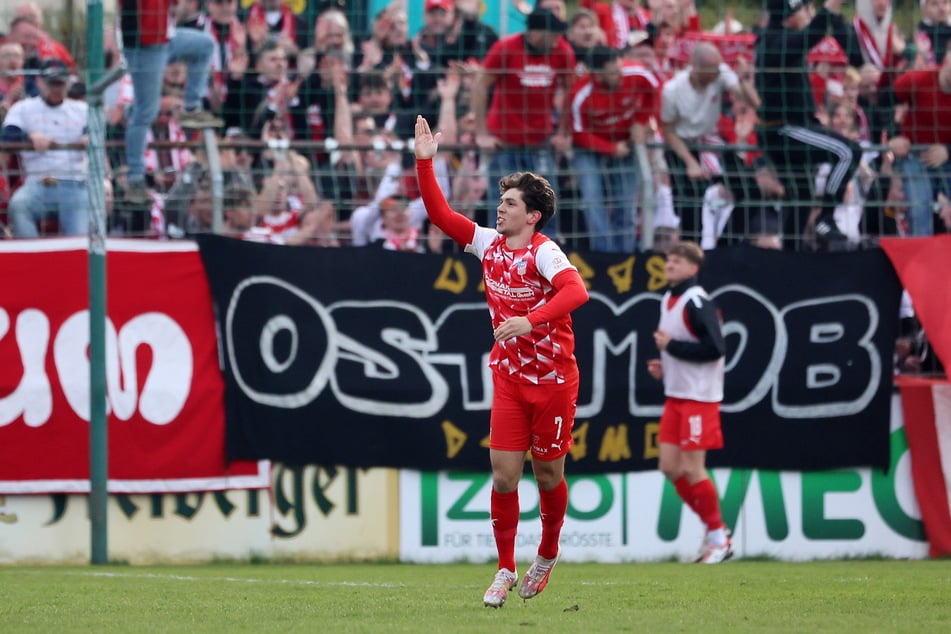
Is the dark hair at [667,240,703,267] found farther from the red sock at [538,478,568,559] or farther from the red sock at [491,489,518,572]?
the red sock at [491,489,518,572]

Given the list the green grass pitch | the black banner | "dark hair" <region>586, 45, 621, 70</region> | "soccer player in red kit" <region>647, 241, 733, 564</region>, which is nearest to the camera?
the green grass pitch

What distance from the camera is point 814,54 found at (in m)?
13.1

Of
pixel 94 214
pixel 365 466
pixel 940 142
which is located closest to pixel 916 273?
pixel 940 142

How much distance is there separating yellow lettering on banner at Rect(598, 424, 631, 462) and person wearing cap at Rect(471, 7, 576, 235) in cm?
240

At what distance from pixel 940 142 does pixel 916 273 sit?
1371 mm

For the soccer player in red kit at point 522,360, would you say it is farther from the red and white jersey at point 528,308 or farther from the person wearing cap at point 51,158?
the person wearing cap at point 51,158

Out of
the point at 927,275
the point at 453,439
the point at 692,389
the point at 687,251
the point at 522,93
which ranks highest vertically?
the point at 522,93

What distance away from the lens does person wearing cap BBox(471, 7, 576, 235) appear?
12500mm

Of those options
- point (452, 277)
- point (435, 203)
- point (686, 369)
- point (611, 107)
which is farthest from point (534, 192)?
point (611, 107)

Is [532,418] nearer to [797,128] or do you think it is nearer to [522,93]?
[522,93]

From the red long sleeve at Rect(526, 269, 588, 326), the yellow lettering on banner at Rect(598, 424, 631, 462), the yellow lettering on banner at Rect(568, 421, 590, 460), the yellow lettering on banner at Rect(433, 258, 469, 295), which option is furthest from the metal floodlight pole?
the red long sleeve at Rect(526, 269, 588, 326)

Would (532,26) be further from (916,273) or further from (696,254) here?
(916,273)

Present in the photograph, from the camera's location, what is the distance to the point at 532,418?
761 cm

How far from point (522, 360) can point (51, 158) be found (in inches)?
235
